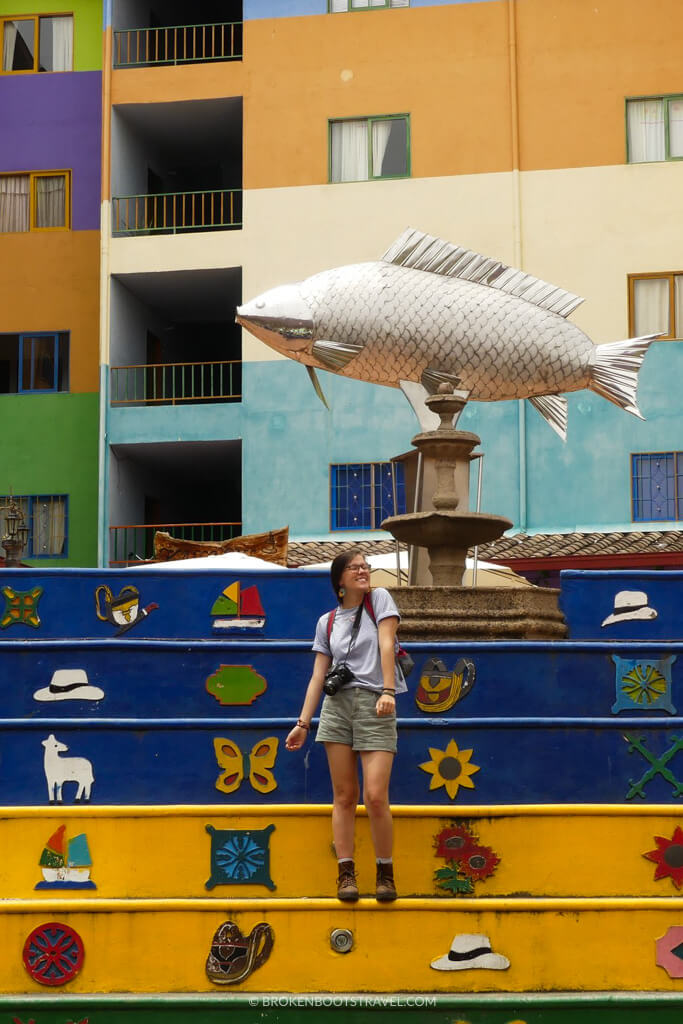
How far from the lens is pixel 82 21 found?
1126 inches

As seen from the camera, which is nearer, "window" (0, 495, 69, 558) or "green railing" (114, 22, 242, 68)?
"window" (0, 495, 69, 558)

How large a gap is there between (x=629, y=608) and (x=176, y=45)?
20.3 m

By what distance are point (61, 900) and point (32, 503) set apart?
763 inches

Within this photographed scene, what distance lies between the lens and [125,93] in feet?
87.9

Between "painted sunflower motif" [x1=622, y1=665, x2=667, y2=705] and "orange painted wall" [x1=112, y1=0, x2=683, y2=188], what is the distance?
16479 millimetres

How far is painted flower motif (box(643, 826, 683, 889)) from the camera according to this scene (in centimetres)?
851

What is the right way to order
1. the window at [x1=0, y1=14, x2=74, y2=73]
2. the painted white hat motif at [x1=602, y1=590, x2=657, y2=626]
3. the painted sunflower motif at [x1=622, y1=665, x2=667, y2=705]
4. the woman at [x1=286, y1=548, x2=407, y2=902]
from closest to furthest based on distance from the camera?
the woman at [x1=286, y1=548, x2=407, y2=902] → the painted sunflower motif at [x1=622, y1=665, x2=667, y2=705] → the painted white hat motif at [x1=602, y1=590, x2=657, y2=626] → the window at [x1=0, y1=14, x2=74, y2=73]

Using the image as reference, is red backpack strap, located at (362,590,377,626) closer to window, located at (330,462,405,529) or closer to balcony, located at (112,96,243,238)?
window, located at (330,462,405,529)

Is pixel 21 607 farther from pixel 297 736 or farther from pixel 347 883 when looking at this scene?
pixel 347 883

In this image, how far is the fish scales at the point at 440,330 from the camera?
41.0ft

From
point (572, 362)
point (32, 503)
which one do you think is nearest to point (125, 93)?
point (32, 503)

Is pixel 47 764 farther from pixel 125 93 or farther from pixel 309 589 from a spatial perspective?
pixel 125 93

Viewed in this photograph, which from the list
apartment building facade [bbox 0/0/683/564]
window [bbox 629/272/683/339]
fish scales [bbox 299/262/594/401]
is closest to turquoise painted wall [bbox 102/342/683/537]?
apartment building facade [bbox 0/0/683/564]

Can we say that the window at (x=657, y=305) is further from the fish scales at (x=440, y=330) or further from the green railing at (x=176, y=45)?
the fish scales at (x=440, y=330)
